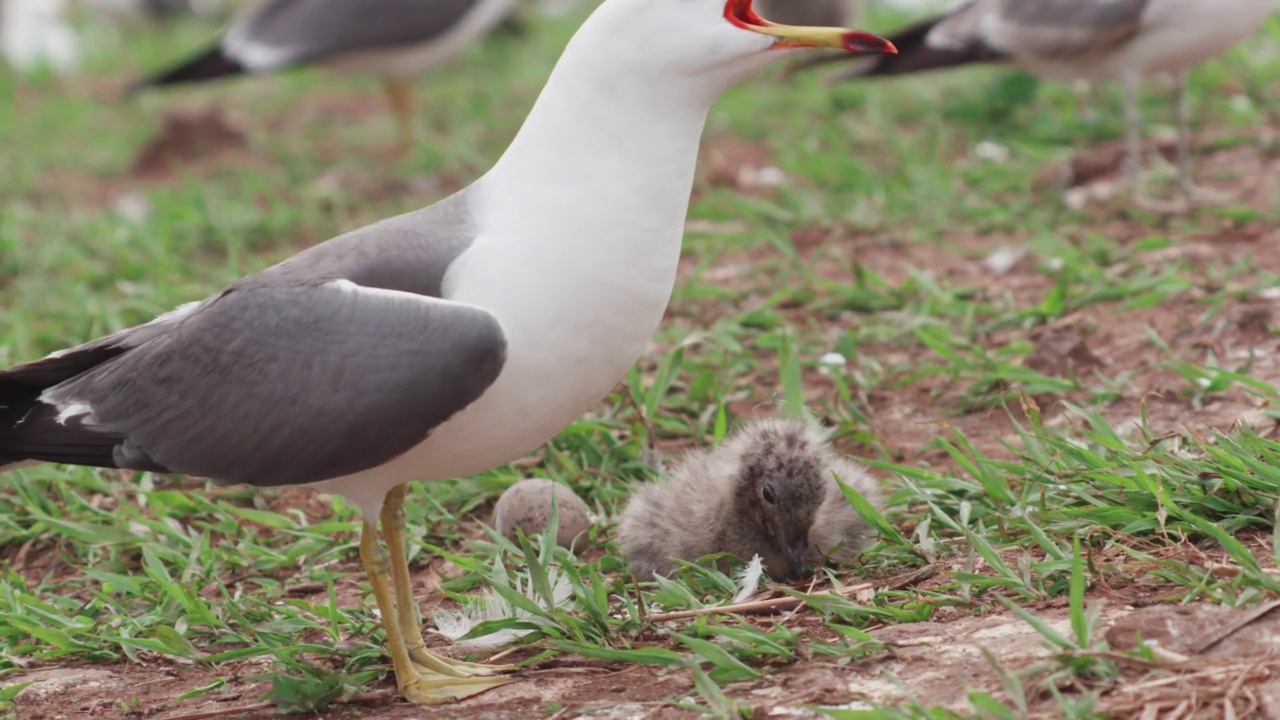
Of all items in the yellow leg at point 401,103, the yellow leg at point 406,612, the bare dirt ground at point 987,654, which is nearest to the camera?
the bare dirt ground at point 987,654

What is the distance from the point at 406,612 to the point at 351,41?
581 centimetres

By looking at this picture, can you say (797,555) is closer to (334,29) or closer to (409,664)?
(409,664)

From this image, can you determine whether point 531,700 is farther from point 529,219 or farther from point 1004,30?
point 1004,30

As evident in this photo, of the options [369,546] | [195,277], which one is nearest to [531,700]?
[369,546]

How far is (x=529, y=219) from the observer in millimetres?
3324

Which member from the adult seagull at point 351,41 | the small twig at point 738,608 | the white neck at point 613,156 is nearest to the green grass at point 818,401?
the small twig at point 738,608

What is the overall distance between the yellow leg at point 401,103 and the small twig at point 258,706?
5621mm

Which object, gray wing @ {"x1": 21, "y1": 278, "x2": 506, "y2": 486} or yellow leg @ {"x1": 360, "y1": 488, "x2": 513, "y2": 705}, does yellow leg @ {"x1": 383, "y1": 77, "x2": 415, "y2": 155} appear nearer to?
gray wing @ {"x1": 21, "y1": 278, "x2": 506, "y2": 486}

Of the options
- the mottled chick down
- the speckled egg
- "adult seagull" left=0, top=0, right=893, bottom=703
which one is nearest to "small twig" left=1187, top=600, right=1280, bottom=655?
the mottled chick down

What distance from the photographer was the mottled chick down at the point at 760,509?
148 inches

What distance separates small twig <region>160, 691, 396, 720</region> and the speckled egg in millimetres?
755

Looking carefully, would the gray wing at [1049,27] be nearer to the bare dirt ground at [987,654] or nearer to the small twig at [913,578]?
the bare dirt ground at [987,654]

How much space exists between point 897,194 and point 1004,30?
2.98 feet

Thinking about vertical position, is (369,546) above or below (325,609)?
above
